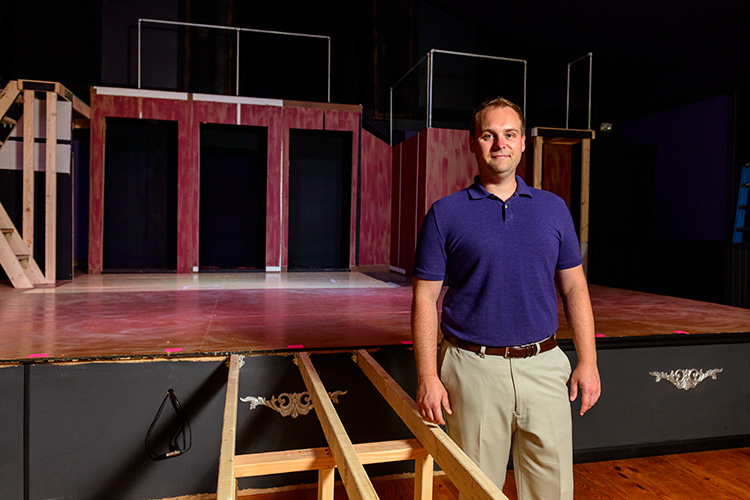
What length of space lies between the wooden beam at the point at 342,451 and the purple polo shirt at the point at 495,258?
47cm

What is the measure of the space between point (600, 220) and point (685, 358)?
214 inches

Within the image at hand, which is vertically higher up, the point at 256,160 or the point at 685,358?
the point at 256,160

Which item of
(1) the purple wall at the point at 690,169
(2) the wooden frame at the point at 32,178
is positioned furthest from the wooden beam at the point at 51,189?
(1) the purple wall at the point at 690,169

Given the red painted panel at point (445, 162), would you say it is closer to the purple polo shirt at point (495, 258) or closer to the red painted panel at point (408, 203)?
the red painted panel at point (408, 203)

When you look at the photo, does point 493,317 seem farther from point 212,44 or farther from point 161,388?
point 212,44

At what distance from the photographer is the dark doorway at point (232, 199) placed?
747 centimetres

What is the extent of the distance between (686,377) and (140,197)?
22.2ft

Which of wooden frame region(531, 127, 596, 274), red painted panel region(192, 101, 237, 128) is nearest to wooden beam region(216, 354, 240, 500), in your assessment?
wooden frame region(531, 127, 596, 274)

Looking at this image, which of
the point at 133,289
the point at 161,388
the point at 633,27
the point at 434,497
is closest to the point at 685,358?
the point at 434,497

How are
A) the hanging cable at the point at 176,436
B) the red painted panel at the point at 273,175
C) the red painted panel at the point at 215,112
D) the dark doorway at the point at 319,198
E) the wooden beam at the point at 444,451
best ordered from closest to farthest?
the wooden beam at the point at 444,451, the hanging cable at the point at 176,436, the red painted panel at the point at 215,112, the red painted panel at the point at 273,175, the dark doorway at the point at 319,198

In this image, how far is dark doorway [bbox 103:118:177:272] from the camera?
7.08 metres

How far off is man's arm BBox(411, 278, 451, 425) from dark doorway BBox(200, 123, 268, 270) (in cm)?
601

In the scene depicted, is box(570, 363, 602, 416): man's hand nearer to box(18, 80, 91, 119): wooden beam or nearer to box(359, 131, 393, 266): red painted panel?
box(18, 80, 91, 119): wooden beam

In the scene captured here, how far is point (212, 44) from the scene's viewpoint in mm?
7434
